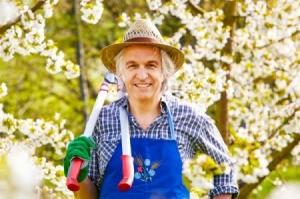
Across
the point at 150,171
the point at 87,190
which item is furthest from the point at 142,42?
the point at 87,190

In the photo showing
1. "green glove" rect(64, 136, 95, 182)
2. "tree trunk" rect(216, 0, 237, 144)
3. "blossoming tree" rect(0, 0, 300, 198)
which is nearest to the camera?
"green glove" rect(64, 136, 95, 182)

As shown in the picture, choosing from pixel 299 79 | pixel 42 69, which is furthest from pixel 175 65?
pixel 42 69

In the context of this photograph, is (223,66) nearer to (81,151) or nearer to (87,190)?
(87,190)

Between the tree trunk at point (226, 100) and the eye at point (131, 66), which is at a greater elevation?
the tree trunk at point (226, 100)

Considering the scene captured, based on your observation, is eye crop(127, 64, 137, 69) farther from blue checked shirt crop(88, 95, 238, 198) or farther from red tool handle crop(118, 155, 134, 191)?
red tool handle crop(118, 155, 134, 191)

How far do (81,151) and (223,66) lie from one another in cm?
350

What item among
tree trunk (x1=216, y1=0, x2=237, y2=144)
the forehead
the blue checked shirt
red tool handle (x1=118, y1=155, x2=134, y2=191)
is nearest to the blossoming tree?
tree trunk (x1=216, y1=0, x2=237, y2=144)

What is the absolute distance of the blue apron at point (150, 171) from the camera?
2.52 m

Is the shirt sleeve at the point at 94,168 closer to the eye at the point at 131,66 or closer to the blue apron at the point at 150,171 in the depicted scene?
the blue apron at the point at 150,171

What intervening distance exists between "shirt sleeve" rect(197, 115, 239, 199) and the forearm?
1.43ft

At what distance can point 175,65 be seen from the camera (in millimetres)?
2869

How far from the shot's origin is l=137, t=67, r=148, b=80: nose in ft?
8.46

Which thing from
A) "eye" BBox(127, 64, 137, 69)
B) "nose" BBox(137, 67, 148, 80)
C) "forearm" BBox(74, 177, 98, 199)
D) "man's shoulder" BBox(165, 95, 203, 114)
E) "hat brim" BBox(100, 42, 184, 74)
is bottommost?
"forearm" BBox(74, 177, 98, 199)

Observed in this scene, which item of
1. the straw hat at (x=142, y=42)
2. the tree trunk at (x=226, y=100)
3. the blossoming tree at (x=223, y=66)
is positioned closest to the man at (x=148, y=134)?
the straw hat at (x=142, y=42)
